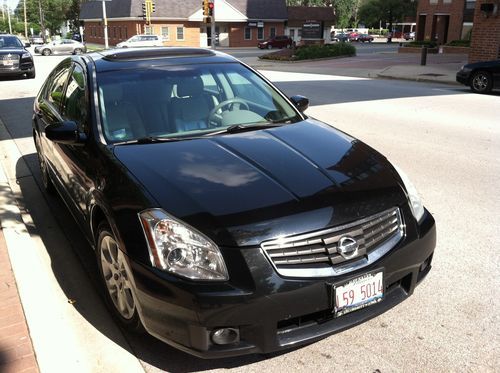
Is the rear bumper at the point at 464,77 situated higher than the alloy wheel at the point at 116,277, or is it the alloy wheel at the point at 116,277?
the rear bumper at the point at 464,77

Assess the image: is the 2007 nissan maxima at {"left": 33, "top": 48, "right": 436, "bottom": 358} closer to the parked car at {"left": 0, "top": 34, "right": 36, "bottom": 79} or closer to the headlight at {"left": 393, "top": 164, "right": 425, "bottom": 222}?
the headlight at {"left": 393, "top": 164, "right": 425, "bottom": 222}

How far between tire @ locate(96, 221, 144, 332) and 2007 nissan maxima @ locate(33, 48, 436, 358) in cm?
1

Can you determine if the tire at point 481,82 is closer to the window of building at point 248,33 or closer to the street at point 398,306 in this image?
the street at point 398,306

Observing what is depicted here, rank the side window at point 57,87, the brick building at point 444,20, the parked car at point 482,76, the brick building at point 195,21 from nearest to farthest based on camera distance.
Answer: the side window at point 57,87
the parked car at point 482,76
the brick building at point 444,20
the brick building at point 195,21

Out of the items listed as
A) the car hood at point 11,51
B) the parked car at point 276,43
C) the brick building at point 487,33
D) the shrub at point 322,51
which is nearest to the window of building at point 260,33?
the parked car at point 276,43

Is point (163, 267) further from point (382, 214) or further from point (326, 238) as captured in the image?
point (382, 214)

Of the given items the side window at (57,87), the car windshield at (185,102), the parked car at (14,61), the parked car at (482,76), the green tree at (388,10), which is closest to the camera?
the car windshield at (185,102)

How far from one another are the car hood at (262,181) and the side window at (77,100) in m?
0.63

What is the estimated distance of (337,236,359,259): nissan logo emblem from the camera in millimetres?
2674

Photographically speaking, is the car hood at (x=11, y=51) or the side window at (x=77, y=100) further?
the car hood at (x=11, y=51)

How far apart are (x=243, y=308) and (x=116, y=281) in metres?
1.10

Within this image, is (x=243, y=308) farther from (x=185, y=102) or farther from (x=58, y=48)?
(x=58, y=48)

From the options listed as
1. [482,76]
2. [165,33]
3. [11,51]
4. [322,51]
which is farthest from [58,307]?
[165,33]

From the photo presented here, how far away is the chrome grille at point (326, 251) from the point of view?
8.45ft
